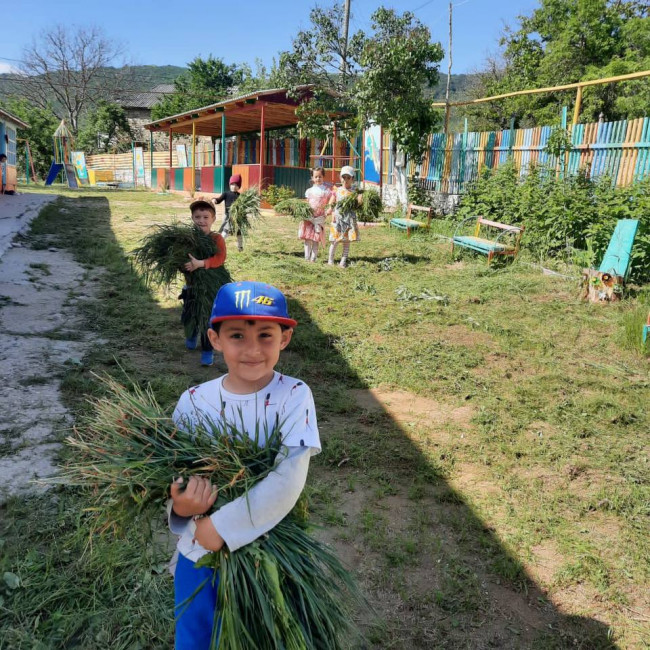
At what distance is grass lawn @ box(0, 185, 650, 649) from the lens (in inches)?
88.3

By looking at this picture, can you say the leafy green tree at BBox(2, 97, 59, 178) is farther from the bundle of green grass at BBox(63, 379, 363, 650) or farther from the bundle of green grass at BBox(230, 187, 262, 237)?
the bundle of green grass at BBox(63, 379, 363, 650)

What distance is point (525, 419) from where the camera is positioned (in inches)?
163

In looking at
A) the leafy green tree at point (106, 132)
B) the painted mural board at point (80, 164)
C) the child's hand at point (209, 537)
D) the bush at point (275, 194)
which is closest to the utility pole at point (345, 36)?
the bush at point (275, 194)

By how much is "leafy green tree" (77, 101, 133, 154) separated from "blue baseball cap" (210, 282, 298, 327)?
149 ft

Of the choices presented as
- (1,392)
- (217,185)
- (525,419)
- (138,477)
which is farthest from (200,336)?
(217,185)

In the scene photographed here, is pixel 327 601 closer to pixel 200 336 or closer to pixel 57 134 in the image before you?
pixel 200 336

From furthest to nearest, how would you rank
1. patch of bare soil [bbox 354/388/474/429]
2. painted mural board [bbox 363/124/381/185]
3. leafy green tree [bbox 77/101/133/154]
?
leafy green tree [bbox 77/101/133/154] < painted mural board [bbox 363/124/381/185] < patch of bare soil [bbox 354/388/474/429]

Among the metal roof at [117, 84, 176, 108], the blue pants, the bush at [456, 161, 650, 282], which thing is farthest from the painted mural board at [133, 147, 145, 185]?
the blue pants

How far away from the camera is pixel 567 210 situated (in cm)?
880

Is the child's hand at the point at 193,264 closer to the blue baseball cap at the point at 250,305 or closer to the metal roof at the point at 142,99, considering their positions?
the blue baseball cap at the point at 250,305

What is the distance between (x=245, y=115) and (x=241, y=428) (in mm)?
19703

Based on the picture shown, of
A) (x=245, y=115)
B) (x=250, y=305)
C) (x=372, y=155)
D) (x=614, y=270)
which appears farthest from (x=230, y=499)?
(x=245, y=115)

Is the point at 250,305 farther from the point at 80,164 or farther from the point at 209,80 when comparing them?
the point at 209,80

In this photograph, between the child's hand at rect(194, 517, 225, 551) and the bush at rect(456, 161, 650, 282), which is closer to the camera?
the child's hand at rect(194, 517, 225, 551)
